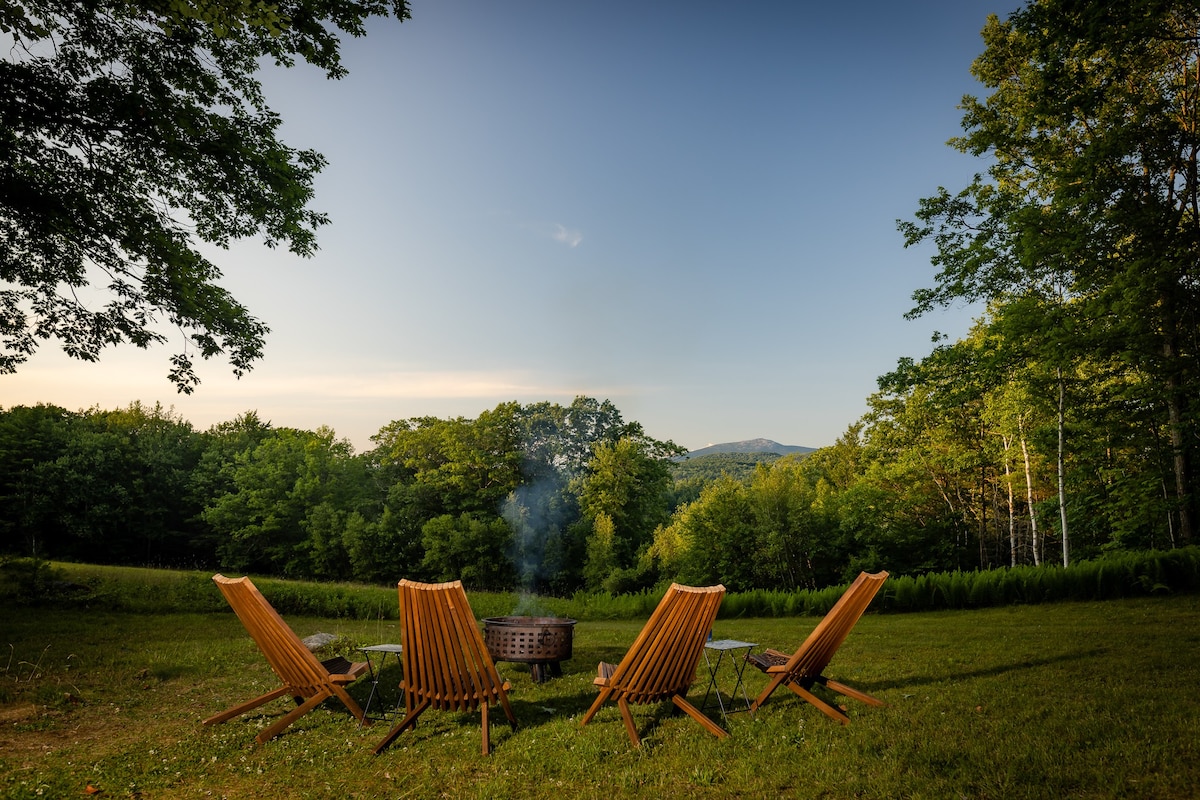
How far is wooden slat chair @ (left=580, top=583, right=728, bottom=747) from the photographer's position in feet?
13.9

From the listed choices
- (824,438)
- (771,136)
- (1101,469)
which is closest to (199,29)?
(771,136)

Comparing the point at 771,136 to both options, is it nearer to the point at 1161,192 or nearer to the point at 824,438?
the point at 1161,192

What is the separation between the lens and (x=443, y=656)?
4.16m

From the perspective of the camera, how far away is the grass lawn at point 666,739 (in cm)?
339

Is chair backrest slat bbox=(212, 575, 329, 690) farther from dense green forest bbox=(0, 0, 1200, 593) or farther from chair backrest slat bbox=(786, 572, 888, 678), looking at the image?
dense green forest bbox=(0, 0, 1200, 593)

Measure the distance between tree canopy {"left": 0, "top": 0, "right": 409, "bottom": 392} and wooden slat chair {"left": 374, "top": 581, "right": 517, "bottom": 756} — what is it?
320 inches

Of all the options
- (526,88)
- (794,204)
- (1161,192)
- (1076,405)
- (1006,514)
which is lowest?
(1006,514)

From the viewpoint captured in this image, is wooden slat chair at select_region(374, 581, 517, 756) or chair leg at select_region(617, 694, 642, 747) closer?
wooden slat chair at select_region(374, 581, 517, 756)

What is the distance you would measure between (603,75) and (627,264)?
8.55 meters

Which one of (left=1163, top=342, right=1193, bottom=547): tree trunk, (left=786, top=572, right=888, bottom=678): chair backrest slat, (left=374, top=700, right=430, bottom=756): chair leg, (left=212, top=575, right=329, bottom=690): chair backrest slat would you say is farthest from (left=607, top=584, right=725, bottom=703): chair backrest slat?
(left=1163, top=342, right=1193, bottom=547): tree trunk

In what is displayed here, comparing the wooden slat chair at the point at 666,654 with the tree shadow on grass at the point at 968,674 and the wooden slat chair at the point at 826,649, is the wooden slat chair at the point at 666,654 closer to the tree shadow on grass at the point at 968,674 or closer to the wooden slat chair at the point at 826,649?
the wooden slat chair at the point at 826,649

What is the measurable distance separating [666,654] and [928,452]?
2543 centimetres

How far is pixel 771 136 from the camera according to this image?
581 inches

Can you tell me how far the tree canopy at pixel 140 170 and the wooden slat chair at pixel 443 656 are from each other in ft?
26.7
